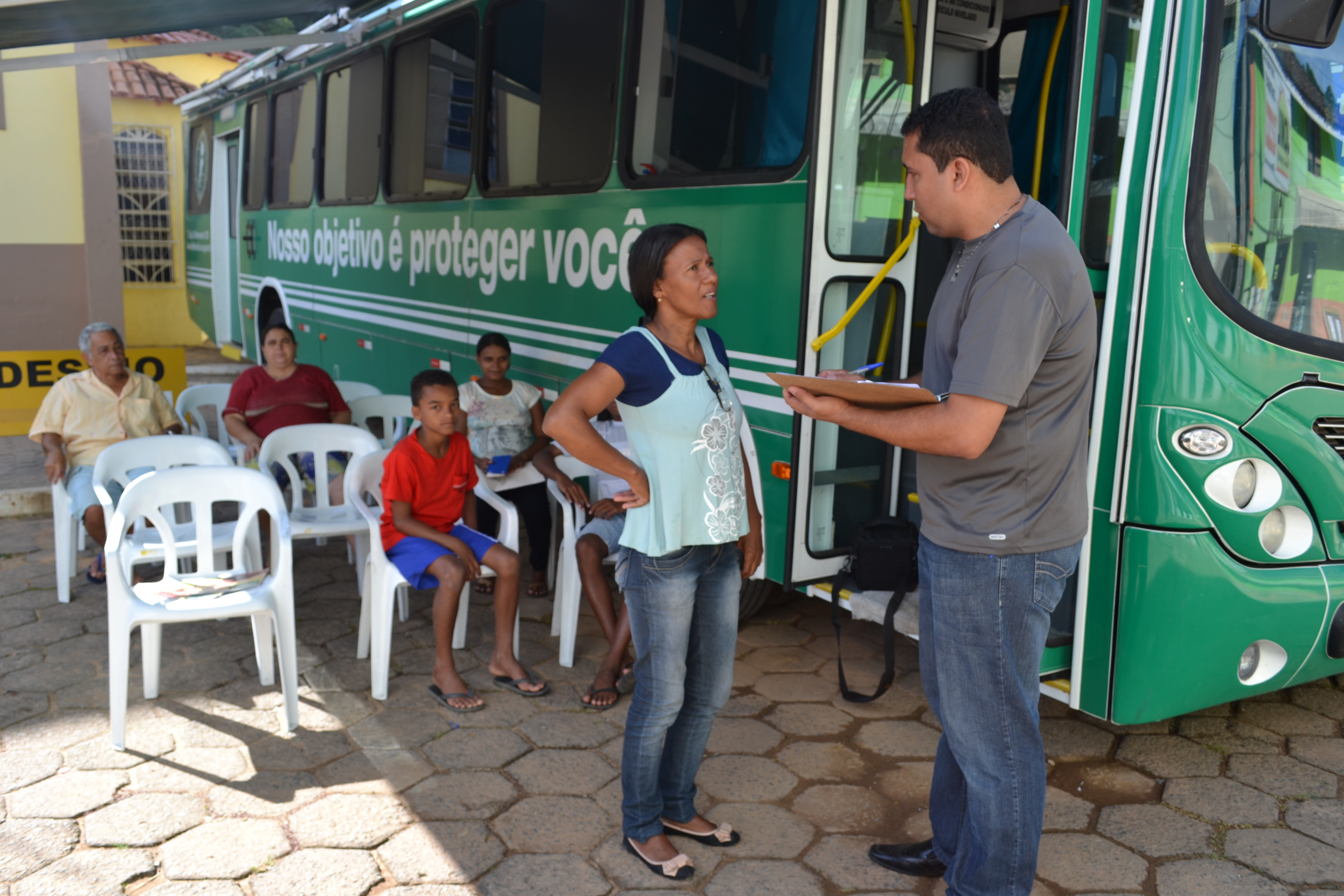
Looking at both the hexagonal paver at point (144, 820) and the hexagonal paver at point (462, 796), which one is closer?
the hexagonal paver at point (144, 820)

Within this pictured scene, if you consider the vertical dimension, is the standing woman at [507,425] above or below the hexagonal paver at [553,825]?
above

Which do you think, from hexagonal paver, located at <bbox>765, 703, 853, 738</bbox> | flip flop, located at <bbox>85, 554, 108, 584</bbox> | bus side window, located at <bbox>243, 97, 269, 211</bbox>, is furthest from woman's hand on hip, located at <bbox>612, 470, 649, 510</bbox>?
bus side window, located at <bbox>243, 97, 269, 211</bbox>

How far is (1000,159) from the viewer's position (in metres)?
2.15

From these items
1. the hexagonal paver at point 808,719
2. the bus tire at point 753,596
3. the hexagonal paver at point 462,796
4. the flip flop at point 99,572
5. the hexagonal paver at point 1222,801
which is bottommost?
the hexagonal paver at point 462,796

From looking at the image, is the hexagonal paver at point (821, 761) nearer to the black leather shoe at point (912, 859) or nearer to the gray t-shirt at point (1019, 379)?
the black leather shoe at point (912, 859)

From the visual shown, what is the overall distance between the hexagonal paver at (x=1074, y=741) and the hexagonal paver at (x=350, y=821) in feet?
6.67

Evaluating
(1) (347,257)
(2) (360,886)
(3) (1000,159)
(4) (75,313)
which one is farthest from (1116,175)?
(4) (75,313)

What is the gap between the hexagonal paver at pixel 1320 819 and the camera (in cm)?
307

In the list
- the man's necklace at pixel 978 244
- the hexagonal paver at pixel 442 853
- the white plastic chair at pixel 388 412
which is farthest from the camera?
the white plastic chair at pixel 388 412

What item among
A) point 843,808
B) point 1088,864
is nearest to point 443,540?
point 843,808

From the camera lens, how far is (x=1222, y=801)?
3266 mm

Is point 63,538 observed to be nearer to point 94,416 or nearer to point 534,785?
point 94,416

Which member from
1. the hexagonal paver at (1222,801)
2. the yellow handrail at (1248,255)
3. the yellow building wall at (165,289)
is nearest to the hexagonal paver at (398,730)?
the hexagonal paver at (1222,801)

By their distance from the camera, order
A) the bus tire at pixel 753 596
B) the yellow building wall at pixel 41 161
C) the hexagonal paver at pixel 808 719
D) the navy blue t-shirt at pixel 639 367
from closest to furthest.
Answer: the navy blue t-shirt at pixel 639 367, the hexagonal paver at pixel 808 719, the bus tire at pixel 753 596, the yellow building wall at pixel 41 161
